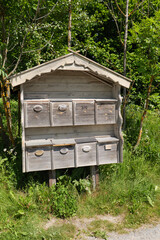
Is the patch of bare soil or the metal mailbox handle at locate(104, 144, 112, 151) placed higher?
the metal mailbox handle at locate(104, 144, 112, 151)

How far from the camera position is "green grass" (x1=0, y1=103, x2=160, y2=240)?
12.4ft

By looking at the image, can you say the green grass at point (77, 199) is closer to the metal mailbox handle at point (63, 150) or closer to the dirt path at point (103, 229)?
the dirt path at point (103, 229)

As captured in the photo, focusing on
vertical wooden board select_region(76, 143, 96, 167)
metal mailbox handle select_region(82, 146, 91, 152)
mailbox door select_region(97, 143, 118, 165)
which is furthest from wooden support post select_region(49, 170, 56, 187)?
mailbox door select_region(97, 143, 118, 165)

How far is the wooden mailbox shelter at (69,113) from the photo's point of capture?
393cm

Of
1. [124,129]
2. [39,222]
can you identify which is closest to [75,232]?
[39,222]

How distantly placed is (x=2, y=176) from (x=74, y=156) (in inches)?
71.3

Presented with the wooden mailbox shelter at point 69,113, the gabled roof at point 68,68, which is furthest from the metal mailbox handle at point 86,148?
the gabled roof at point 68,68

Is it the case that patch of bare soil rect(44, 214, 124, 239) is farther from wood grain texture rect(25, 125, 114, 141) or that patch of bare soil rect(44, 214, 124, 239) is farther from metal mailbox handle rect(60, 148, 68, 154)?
wood grain texture rect(25, 125, 114, 141)

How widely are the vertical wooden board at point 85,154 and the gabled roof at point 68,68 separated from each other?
1.47 metres

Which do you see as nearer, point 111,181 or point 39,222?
point 39,222

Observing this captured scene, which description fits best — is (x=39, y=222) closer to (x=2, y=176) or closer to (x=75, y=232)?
(x=75, y=232)

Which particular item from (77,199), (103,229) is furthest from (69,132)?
(103,229)

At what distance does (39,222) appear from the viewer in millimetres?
3908

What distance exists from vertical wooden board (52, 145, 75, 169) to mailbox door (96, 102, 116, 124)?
83cm
